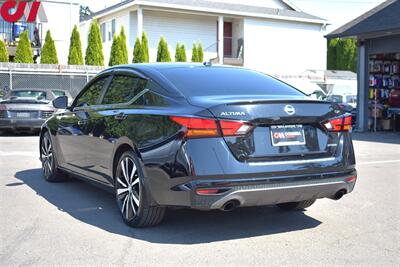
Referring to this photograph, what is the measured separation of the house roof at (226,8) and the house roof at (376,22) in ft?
49.1

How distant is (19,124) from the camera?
14.6 m

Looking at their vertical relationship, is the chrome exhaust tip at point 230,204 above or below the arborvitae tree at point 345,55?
below

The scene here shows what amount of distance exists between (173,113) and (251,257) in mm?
1426

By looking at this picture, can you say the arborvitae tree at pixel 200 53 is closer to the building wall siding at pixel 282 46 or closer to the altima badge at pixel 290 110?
the building wall siding at pixel 282 46

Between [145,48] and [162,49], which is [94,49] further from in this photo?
[162,49]

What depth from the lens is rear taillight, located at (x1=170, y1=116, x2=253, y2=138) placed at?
4.64 m

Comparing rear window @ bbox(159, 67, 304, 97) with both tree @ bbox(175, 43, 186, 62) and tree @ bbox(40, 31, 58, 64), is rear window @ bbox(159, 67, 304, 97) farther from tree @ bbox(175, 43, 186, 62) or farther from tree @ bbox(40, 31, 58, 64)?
tree @ bbox(175, 43, 186, 62)

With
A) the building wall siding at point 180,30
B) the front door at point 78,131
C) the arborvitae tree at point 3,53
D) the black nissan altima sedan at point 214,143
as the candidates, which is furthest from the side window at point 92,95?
the building wall siding at point 180,30

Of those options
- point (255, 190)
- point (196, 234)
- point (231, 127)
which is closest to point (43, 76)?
point (196, 234)

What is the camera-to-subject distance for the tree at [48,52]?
28.8 meters

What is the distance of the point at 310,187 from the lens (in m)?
4.91

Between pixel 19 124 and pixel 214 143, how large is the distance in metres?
11.1

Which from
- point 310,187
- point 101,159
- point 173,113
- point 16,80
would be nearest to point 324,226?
point 310,187

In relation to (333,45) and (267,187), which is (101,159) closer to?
(267,187)
